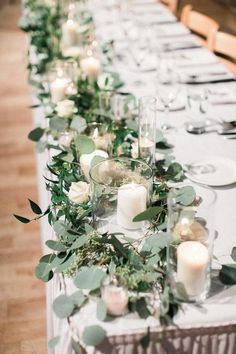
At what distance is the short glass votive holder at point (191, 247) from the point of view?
1062mm

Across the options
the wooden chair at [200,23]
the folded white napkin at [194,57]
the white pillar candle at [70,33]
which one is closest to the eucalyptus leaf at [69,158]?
the folded white napkin at [194,57]

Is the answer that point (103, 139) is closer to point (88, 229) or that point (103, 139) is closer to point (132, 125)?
point (132, 125)

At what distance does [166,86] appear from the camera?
224cm

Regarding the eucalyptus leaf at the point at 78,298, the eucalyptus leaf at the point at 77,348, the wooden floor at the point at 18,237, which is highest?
the eucalyptus leaf at the point at 78,298

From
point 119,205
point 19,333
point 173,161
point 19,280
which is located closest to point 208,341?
point 119,205

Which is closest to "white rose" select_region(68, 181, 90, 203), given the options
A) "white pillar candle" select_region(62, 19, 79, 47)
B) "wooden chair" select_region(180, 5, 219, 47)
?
→ "white pillar candle" select_region(62, 19, 79, 47)

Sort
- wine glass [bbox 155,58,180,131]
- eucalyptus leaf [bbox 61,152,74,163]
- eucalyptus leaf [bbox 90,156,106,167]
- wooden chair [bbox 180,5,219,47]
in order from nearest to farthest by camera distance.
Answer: eucalyptus leaf [bbox 90,156,106,167] < eucalyptus leaf [bbox 61,152,74,163] < wine glass [bbox 155,58,180,131] < wooden chair [bbox 180,5,219,47]

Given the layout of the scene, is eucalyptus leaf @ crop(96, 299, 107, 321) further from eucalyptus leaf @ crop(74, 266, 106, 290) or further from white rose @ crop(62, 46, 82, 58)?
white rose @ crop(62, 46, 82, 58)

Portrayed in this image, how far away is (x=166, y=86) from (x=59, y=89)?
53 cm

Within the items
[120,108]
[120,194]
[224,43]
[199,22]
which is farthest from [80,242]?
[199,22]

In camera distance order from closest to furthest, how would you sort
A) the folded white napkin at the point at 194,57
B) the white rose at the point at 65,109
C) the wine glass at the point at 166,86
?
the white rose at the point at 65,109, the wine glass at the point at 166,86, the folded white napkin at the point at 194,57

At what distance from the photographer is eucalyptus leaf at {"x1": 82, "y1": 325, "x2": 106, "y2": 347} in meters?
0.98

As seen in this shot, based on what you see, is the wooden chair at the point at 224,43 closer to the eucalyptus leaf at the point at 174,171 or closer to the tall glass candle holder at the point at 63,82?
the tall glass candle holder at the point at 63,82

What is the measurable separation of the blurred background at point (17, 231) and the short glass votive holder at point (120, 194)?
0.86 m
